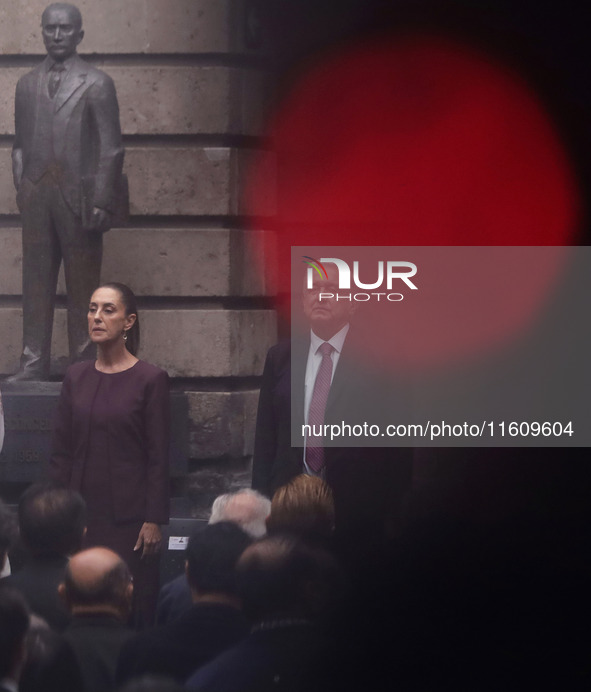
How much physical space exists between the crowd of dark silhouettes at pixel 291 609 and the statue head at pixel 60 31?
294 cm

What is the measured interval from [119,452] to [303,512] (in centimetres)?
129

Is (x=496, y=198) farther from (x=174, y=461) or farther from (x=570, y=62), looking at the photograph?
(x=174, y=461)

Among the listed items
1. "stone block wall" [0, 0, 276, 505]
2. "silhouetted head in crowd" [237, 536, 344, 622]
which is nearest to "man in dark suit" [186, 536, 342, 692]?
"silhouetted head in crowd" [237, 536, 344, 622]

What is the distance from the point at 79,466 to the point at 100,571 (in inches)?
73.9

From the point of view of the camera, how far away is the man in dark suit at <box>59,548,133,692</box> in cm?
451

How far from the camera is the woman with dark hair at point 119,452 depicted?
642cm

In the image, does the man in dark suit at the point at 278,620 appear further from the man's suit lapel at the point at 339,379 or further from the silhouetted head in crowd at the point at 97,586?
the man's suit lapel at the point at 339,379

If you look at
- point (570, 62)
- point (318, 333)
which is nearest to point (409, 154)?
point (570, 62)

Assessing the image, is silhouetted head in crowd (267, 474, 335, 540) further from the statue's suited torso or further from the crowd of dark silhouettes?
the statue's suited torso

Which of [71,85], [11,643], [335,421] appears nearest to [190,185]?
[71,85]

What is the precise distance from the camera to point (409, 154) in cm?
851

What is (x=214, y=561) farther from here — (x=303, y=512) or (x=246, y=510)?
(x=246, y=510)

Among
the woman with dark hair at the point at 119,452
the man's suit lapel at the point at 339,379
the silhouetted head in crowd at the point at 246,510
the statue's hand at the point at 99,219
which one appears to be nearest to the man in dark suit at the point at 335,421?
the man's suit lapel at the point at 339,379

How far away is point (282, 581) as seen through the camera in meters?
4.60
